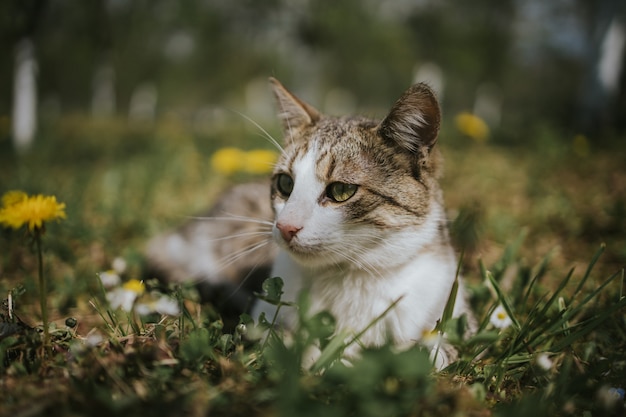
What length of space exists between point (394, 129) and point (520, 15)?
62.6ft

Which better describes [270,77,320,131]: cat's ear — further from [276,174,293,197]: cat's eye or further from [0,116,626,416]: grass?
[0,116,626,416]: grass

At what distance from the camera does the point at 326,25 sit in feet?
41.2

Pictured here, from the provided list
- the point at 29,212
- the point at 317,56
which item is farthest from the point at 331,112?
the point at 29,212

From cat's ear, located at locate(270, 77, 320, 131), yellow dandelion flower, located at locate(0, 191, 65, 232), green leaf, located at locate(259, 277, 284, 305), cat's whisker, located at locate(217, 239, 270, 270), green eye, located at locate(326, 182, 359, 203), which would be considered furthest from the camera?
cat's ear, located at locate(270, 77, 320, 131)

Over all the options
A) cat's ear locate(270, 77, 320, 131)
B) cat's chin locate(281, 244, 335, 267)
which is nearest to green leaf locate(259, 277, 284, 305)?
cat's chin locate(281, 244, 335, 267)

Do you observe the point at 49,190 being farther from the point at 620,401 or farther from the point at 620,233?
the point at 620,233

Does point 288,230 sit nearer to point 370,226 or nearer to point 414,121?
point 370,226

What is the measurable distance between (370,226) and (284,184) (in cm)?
47

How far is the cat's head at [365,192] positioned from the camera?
1.69m

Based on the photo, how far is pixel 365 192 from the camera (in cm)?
178

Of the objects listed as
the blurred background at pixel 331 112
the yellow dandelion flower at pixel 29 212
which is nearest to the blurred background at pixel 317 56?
the blurred background at pixel 331 112

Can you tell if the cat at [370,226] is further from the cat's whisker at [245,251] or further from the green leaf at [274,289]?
the green leaf at [274,289]

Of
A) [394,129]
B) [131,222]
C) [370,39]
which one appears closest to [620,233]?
[394,129]

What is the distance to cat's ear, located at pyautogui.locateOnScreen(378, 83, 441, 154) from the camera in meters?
1.73
